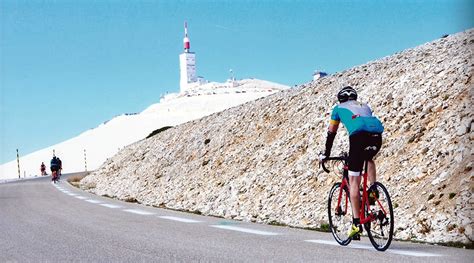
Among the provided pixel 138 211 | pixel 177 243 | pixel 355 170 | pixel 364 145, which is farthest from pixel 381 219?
pixel 138 211

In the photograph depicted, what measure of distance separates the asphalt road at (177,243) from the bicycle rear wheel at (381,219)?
0.46 feet

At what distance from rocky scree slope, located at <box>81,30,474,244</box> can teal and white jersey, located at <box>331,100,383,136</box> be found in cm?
203

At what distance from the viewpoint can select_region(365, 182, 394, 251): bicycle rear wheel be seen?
24.4 feet

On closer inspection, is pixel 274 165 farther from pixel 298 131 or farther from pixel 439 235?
pixel 439 235

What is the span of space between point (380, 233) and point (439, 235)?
1.59 meters

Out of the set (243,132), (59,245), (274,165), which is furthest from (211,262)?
(243,132)

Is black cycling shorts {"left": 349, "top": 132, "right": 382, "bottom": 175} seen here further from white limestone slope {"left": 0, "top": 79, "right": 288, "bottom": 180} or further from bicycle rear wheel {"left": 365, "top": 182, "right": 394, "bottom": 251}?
white limestone slope {"left": 0, "top": 79, "right": 288, "bottom": 180}

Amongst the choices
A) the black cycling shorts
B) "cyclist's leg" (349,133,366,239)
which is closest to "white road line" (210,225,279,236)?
"cyclist's leg" (349,133,366,239)

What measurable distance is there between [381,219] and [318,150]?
29.0 feet

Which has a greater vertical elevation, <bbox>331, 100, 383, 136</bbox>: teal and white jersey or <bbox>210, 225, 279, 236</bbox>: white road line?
<bbox>331, 100, 383, 136</bbox>: teal and white jersey

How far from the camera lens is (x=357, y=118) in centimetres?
775

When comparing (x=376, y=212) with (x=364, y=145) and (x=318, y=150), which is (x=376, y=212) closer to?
(x=364, y=145)

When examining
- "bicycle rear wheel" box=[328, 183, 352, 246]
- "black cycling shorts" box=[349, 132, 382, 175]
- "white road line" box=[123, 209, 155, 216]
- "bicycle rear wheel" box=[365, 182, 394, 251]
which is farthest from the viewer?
"white road line" box=[123, 209, 155, 216]

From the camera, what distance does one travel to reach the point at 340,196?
846cm
